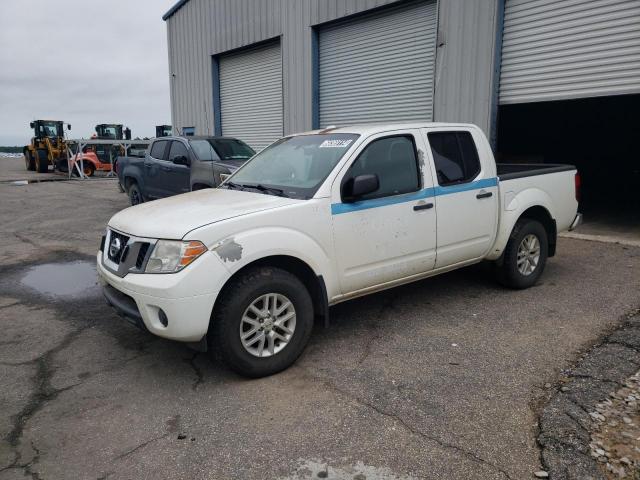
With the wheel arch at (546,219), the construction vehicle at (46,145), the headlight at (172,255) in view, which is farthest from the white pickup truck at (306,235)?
the construction vehicle at (46,145)

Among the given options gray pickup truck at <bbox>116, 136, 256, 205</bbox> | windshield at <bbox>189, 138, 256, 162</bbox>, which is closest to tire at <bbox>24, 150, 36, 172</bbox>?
gray pickup truck at <bbox>116, 136, 256, 205</bbox>

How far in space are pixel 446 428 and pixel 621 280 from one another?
4.10 meters

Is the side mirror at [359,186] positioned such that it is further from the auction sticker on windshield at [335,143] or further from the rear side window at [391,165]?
the auction sticker on windshield at [335,143]

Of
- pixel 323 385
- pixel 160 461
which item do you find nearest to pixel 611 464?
pixel 323 385

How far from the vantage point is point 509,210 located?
512 cm

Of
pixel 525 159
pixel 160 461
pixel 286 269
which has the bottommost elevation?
pixel 160 461

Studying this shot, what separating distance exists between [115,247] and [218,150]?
259 inches

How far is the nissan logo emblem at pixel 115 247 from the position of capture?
375cm

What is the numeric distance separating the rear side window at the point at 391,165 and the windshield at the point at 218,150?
611 cm

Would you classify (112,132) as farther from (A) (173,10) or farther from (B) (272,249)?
(B) (272,249)

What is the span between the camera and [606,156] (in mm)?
19516

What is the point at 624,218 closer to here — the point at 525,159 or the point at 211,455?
the point at 525,159

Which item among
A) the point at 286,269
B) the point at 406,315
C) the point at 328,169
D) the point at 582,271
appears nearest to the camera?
the point at 286,269

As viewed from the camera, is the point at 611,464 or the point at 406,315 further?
the point at 406,315
